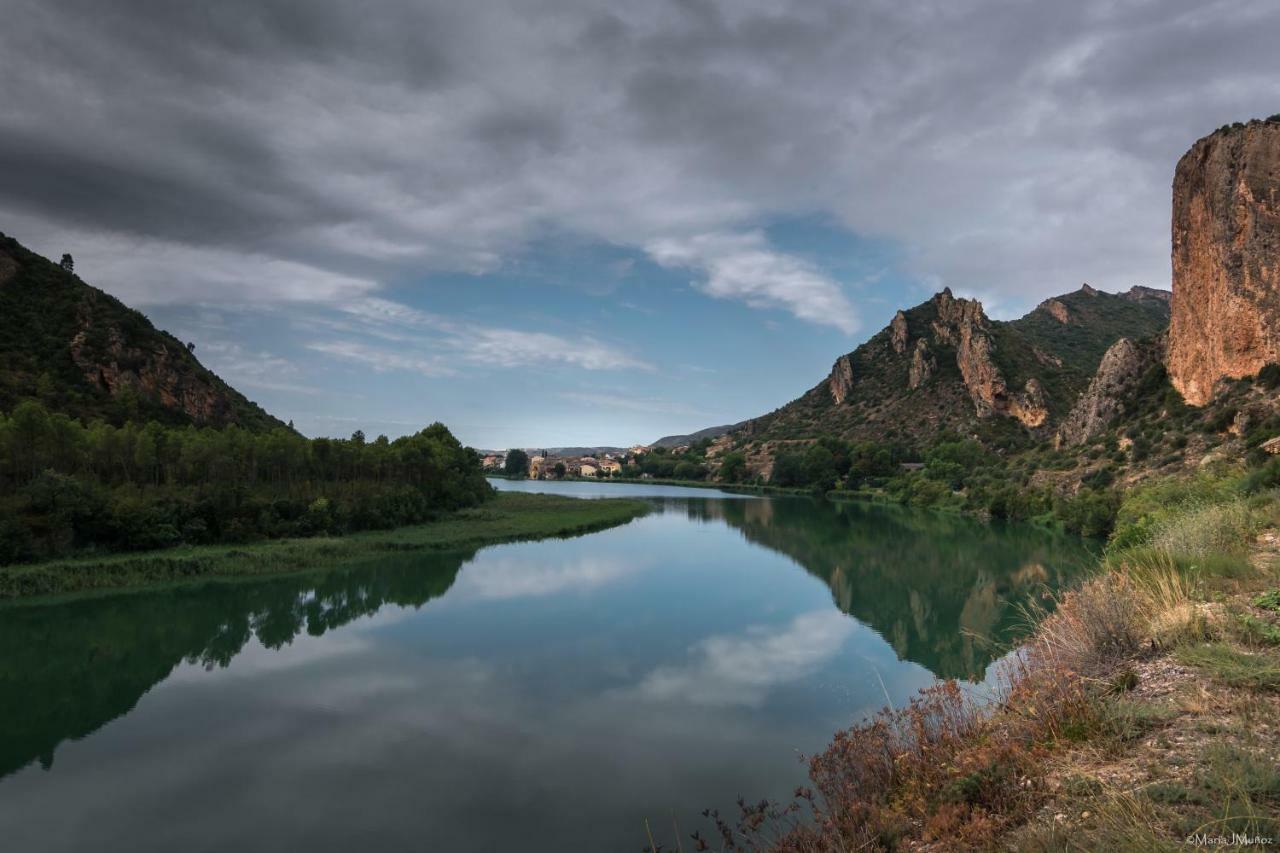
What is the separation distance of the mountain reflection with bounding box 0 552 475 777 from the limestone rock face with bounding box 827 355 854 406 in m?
106

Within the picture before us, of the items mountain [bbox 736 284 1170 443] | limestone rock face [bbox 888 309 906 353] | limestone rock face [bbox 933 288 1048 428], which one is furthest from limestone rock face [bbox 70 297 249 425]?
limestone rock face [bbox 888 309 906 353]

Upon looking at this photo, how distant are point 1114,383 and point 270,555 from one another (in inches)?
2410

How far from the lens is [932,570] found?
32.7m

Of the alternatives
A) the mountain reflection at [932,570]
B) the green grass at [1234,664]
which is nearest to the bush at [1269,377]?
the mountain reflection at [932,570]

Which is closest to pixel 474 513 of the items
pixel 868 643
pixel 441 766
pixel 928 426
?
pixel 868 643

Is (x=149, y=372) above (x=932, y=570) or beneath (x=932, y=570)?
above

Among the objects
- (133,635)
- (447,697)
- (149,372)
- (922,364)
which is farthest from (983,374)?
(149,372)

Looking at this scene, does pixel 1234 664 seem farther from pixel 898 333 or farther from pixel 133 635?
pixel 898 333

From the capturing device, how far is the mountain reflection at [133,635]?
14.0 m

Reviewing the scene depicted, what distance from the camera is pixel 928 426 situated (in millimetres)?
100000

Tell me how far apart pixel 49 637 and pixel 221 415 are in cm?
5730

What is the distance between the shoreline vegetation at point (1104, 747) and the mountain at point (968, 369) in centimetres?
8544

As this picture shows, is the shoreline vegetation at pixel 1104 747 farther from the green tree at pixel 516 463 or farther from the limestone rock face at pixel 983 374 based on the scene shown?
the green tree at pixel 516 463

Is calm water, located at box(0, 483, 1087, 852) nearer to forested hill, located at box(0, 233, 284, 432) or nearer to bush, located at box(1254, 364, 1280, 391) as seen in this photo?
bush, located at box(1254, 364, 1280, 391)
